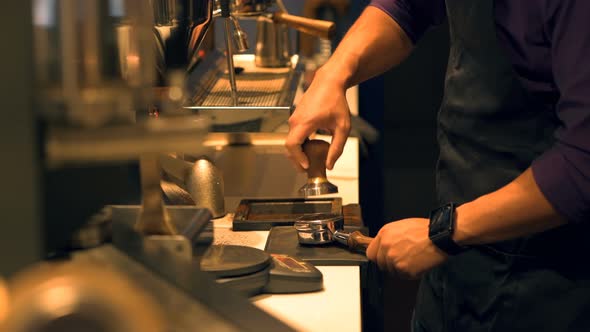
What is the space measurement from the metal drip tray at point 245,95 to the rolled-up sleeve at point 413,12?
0.42 metres

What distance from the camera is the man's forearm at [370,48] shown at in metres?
1.83

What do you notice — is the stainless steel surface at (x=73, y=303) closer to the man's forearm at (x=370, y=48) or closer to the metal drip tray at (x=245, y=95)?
the man's forearm at (x=370, y=48)

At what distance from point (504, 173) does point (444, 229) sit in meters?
0.15

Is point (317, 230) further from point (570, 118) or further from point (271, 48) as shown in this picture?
point (271, 48)

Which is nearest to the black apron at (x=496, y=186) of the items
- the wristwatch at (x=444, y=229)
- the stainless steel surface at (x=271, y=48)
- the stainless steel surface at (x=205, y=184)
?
the wristwatch at (x=444, y=229)

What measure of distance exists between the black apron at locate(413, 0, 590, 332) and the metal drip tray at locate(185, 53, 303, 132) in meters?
0.61

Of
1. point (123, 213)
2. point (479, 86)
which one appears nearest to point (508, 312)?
point (479, 86)

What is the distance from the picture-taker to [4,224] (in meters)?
0.69

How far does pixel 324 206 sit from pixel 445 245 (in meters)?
0.54

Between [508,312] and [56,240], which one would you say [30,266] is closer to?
[56,240]

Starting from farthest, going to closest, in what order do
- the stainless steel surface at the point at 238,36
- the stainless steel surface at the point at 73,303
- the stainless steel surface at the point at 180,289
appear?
1. the stainless steel surface at the point at 238,36
2. the stainless steel surface at the point at 180,289
3. the stainless steel surface at the point at 73,303

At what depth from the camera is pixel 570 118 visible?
4.24ft

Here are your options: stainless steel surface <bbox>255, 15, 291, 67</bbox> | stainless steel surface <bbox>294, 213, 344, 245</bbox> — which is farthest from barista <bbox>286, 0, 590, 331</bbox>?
stainless steel surface <bbox>255, 15, 291, 67</bbox>

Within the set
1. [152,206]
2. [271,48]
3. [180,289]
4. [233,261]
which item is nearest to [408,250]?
[233,261]
